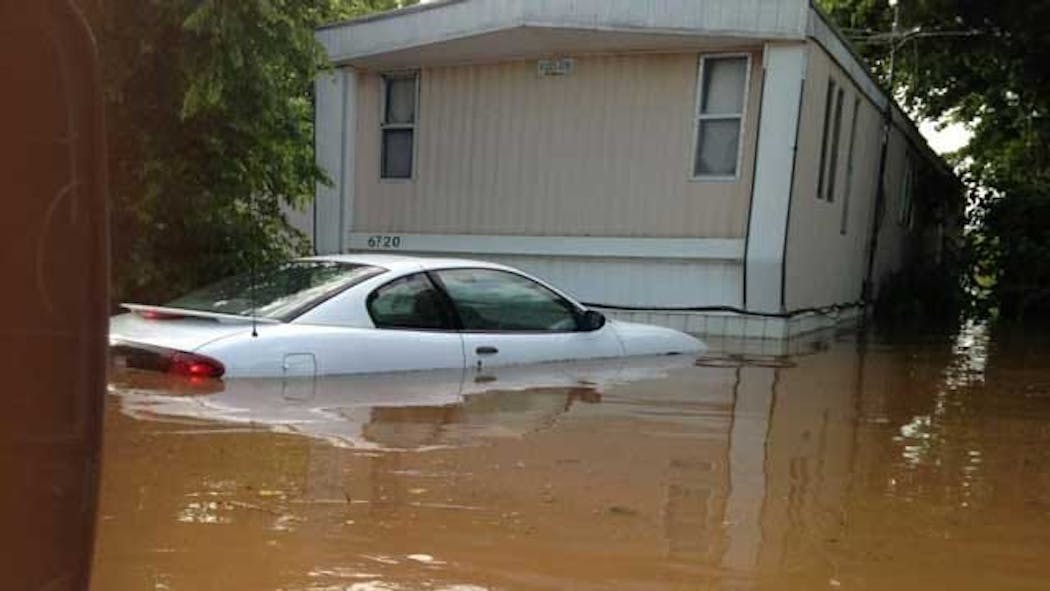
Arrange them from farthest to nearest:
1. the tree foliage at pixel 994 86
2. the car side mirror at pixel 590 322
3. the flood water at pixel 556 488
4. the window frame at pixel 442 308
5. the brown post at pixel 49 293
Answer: the tree foliage at pixel 994 86 < the car side mirror at pixel 590 322 < the window frame at pixel 442 308 < the flood water at pixel 556 488 < the brown post at pixel 49 293

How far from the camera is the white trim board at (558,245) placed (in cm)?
1153

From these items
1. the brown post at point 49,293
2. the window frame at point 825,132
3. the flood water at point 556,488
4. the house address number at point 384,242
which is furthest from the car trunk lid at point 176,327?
the window frame at point 825,132

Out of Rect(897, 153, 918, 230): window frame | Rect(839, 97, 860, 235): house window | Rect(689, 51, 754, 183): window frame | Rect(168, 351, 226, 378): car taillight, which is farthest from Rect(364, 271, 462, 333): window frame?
Rect(897, 153, 918, 230): window frame

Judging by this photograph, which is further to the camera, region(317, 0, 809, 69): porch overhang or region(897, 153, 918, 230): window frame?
region(897, 153, 918, 230): window frame

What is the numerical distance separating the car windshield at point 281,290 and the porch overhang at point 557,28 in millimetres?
5072

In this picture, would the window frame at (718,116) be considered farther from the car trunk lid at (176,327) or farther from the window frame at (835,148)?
the car trunk lid at (176,327)

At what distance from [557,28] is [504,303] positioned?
4721 mm

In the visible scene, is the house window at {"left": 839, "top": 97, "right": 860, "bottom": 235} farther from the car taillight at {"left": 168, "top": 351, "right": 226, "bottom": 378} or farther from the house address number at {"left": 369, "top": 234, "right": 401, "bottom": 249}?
the car taillight at {"left": 168, "top": 351, "right": 226, "bottom": 378}

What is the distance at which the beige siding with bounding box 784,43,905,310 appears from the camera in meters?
11.4

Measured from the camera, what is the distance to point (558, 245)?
12.4m

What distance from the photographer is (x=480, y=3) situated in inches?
461

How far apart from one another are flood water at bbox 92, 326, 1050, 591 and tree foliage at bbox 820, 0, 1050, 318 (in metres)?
12.1

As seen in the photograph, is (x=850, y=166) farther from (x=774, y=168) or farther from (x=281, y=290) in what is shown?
(x=281, y=290)

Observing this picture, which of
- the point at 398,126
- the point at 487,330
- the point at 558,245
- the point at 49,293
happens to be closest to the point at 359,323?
the point at 487,330
